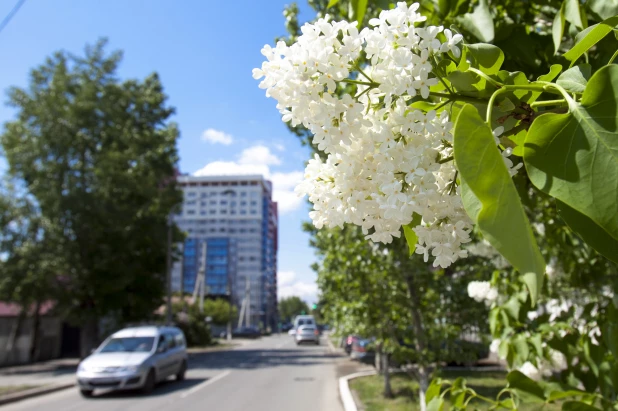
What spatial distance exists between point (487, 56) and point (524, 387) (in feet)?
6.14

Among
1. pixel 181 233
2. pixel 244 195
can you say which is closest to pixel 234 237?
pixel 244 195

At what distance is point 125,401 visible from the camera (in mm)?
11797

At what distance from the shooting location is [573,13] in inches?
74.7

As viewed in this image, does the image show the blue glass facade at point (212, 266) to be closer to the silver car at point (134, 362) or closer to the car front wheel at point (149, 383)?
the silver car at point (134, 362)

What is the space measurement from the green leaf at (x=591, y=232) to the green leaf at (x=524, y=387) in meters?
1.70

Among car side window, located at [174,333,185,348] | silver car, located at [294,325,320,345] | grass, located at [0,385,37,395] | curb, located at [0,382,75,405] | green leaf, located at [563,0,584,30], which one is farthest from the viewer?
silver car, located at [294,325,320,345]

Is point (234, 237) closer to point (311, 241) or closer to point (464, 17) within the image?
point (311, 241)

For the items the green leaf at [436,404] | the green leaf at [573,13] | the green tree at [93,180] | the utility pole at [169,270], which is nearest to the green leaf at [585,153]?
the green leaf at [573,13]

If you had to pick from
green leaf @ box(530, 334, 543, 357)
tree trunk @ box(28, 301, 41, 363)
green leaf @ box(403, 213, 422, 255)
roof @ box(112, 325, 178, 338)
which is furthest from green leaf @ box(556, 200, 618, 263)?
tree trunk @ box(28, 301, 41, 363)

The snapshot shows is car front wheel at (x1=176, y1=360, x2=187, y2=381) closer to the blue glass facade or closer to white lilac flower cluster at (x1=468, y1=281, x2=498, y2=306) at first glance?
white lilac flower cluster at (x1=468, y1=281, x2=498, y2=306)

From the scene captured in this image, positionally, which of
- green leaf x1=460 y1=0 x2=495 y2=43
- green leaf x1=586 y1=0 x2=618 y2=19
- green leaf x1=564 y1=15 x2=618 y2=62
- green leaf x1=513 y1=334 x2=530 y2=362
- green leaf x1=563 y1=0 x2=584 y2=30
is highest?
green leaf x1=460 y1=0 x2=495 y2=43

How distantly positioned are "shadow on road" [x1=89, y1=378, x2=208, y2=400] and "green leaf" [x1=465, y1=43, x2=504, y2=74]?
13103 millimetres

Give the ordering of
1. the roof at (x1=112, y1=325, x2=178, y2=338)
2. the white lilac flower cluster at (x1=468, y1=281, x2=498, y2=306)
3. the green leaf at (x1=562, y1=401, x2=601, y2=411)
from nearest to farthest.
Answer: the green leaf at (x1=562, y1=401, x2=601, y2=411)
the white lilac flower cluster at (x1=468, y1=281, x2=498, y2=306)
the roof at (x1=112, y1=325, x2=178, y2=338)

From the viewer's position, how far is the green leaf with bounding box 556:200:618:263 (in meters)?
0.95
